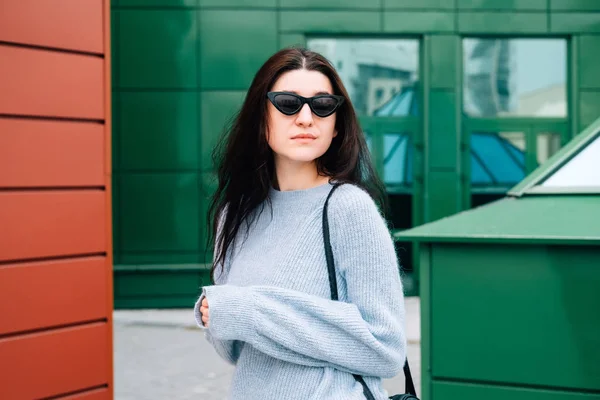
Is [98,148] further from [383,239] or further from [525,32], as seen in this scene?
[525,32]

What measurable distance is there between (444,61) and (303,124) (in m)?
8.76

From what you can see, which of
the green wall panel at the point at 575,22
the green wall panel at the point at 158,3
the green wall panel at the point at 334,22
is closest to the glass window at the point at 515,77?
the green wall panel at the point at 575,22

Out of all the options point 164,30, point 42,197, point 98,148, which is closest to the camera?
point 42,197

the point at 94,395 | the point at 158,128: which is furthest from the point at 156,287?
the point at 94,395

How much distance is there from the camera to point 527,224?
9.46 ft

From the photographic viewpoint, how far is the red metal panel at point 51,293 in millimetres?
3377

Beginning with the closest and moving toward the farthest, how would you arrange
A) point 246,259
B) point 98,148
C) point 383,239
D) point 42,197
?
point 383,239 < point 246,259 < point 42,197 < point 98,148

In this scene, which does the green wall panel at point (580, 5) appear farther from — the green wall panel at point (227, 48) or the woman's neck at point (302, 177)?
the woman's neck at point (302, 177)

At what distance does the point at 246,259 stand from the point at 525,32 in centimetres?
928

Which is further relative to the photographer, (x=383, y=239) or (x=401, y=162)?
(x=401, y=162)

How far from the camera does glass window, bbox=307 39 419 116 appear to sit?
10203 millimetres

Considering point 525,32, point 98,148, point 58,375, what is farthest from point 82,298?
point 525,32

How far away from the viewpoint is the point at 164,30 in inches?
385

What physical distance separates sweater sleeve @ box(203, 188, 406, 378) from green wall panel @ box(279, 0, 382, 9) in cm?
870
